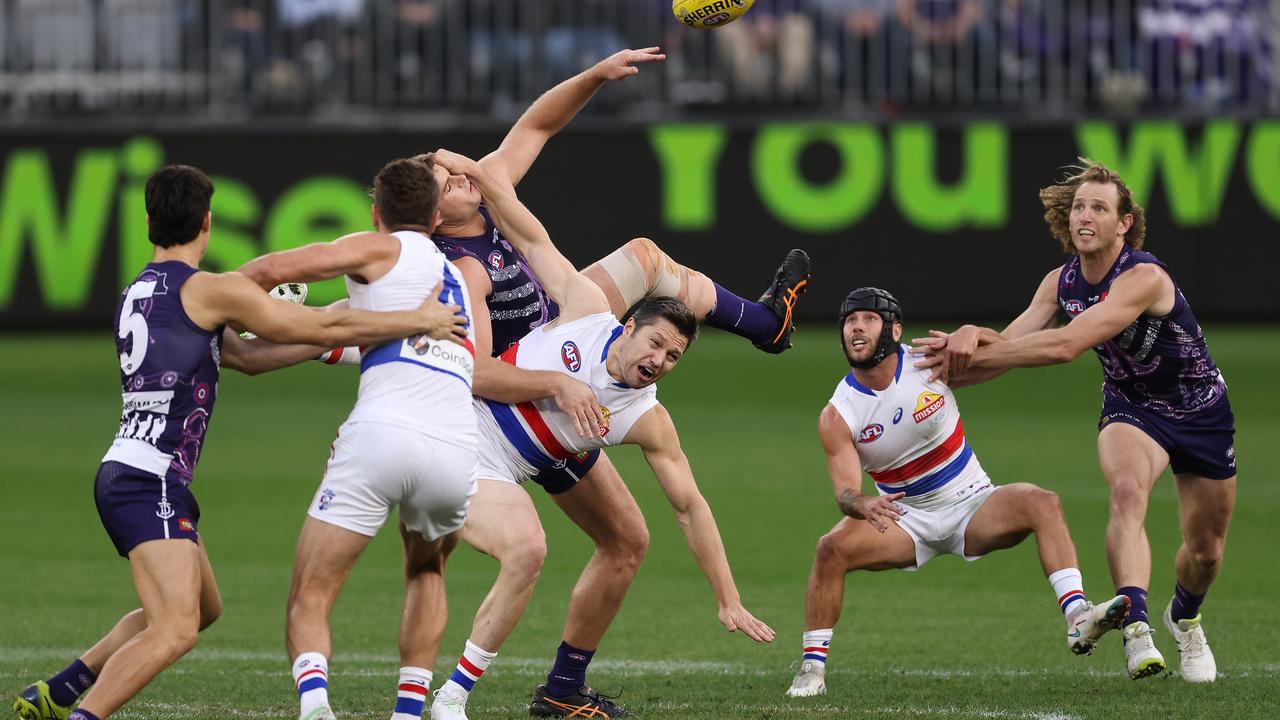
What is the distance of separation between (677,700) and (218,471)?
8.36 meters

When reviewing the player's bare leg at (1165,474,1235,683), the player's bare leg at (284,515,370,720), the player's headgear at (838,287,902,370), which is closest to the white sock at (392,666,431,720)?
the player's bare leg at (284,515,370,720)

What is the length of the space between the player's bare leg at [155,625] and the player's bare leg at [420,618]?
931 millimetres

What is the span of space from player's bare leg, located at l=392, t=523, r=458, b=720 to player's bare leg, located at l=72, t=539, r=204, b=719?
93cm

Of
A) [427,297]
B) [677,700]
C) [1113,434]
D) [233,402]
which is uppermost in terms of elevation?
[427,297]

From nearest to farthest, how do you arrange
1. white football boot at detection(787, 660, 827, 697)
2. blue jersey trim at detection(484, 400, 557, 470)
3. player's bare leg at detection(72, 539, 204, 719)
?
player's bare leg at detection(72, 539, 204, 719), blue jersey trim at detection(484, 400, 557, 470), white football boot at detection(787, 660, 827, 697)

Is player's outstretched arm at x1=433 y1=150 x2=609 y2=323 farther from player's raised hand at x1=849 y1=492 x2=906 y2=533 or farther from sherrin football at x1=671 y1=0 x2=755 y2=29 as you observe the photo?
Result: sherrin football at x1=671 y1=0 x2=755 y2=29

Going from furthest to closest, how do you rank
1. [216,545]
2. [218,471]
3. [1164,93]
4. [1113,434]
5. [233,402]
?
[1164,93]
[233,402]
[218,471]
[216,545]
[1113,434]

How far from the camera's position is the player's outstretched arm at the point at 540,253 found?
8.02m

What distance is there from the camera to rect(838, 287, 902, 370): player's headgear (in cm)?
820

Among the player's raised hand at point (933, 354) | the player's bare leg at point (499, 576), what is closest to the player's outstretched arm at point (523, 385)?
the player's bare leg at point (499, 576)

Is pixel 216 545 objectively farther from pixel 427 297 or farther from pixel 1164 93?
pixel 1164 93

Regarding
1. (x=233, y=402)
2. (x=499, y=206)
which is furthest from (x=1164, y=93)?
(x=499, y=206)

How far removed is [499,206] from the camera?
8.06 meters

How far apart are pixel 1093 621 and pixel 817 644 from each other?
1330 millimetres
